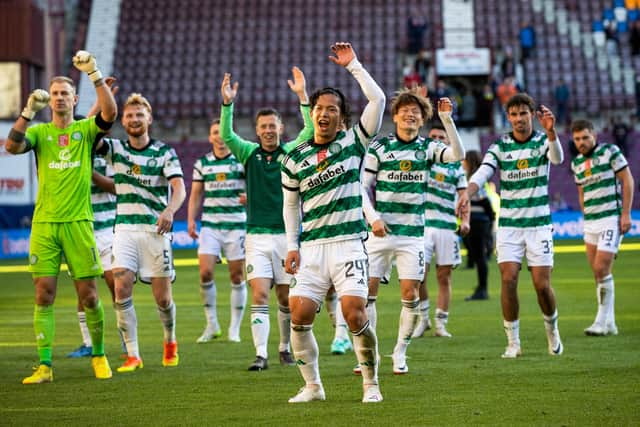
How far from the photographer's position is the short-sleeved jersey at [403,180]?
9.90m

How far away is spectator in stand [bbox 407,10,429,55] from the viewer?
1607 inches

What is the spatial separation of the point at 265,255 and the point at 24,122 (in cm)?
257

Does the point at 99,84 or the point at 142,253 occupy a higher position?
the point at 99,84

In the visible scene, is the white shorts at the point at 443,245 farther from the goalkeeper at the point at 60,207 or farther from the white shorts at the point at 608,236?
the goalkeeper at the point at 60,207

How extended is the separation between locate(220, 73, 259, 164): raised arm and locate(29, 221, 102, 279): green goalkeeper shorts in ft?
5.09

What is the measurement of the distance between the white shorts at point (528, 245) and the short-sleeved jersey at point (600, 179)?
222 cm

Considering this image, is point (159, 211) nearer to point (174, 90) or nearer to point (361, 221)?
point (361, 221)

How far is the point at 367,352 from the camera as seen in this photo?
26.2 ft

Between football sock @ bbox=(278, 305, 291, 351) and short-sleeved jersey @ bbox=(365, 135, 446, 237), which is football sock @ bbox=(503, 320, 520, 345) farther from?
football sock @ bbox=(278, 305, 291, 351)

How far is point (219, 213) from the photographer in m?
13.0

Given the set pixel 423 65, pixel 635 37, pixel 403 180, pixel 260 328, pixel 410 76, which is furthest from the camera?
pixel 635 37

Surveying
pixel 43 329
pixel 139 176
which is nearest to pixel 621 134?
pixel 139 176

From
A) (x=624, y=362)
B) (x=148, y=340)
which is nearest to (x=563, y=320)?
(x=624, y=362)

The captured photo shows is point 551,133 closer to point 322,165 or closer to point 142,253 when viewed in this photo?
point 322,165
